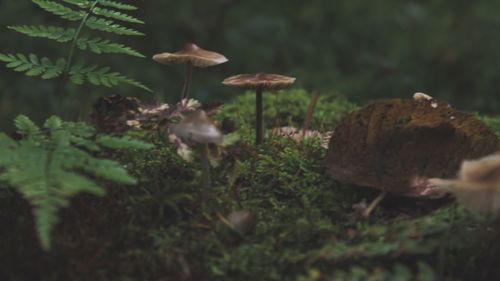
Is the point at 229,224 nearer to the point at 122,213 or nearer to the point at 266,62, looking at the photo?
the point at 122,213

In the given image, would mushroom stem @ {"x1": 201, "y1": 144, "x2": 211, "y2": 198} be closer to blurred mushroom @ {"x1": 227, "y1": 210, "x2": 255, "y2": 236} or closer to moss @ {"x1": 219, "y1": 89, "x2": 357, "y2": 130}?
blurred mushroom @ {"x1": 227, "y1": 210, "x2": 255, "y2": 236}

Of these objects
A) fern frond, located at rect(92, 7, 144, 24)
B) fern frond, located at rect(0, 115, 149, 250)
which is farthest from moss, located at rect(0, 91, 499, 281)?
fern frond, located at rect(92, 7, 144, 24)

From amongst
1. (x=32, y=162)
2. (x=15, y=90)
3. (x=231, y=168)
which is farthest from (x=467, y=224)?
(x=15, y=90)

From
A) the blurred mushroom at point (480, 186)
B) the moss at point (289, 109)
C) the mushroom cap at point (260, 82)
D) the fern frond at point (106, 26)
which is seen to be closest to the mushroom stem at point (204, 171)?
the mushroom cap at point (260, 82)

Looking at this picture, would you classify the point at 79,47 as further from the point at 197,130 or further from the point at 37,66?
the point at 197,130

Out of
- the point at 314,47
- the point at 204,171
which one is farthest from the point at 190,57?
the point at 314,47

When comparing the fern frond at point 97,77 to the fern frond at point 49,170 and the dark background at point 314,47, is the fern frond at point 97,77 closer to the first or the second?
the fern frond at point 49,170
